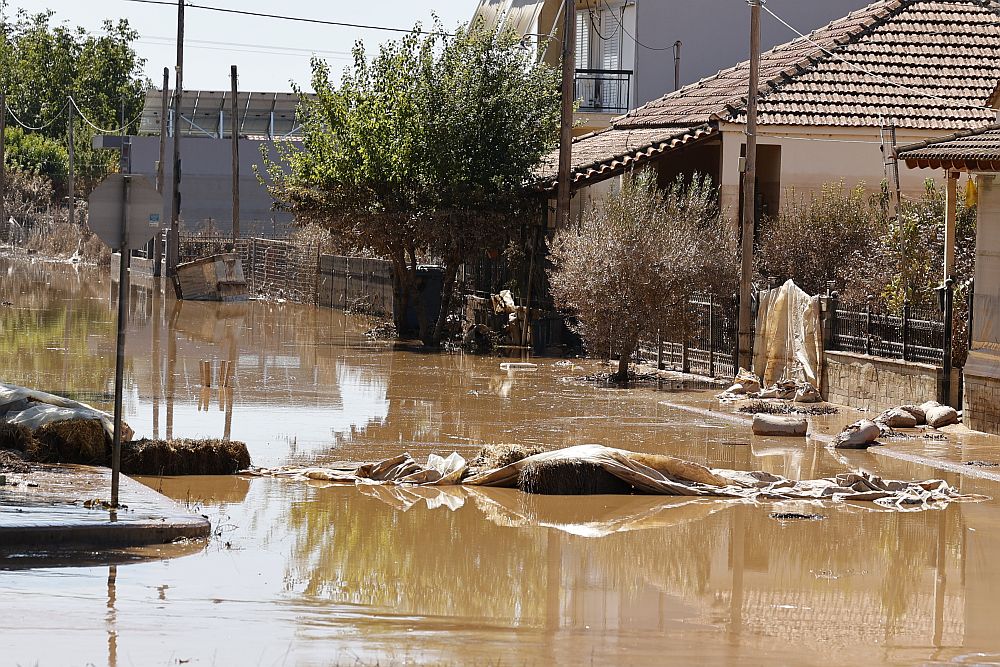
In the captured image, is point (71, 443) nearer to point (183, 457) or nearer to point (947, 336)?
point (183, 457)

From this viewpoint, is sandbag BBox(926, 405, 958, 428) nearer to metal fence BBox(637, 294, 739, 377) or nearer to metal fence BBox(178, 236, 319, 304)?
metal fence BBox(637, 294, 739, 377)

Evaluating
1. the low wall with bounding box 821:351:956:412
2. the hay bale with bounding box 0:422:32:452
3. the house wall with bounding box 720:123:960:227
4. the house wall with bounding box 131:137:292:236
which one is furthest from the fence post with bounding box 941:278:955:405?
the house wall with bounding box 131:137:292:236

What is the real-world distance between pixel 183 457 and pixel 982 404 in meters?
9.98

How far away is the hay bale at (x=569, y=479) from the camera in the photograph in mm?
13102

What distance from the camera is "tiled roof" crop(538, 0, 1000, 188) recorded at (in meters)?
28.4

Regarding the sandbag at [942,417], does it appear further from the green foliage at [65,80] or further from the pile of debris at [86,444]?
the green foliage at [65,80]

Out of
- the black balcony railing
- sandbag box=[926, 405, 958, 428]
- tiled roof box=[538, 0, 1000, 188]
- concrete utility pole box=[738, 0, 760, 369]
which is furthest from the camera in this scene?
the black balcony railing

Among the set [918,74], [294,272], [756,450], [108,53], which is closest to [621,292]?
[756,450]

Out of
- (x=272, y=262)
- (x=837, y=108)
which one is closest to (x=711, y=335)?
(x=837, y=108)

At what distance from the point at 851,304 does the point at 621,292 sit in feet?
12.2

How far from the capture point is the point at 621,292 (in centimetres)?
2330

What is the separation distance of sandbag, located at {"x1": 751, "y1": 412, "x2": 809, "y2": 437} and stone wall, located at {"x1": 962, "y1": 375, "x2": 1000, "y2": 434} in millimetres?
2047

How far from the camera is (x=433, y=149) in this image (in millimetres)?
30125

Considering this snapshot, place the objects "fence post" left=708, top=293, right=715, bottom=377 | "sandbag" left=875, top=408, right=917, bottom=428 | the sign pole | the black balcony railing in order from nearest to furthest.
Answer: the sign pole
"sandbag" left=875, top=408, right=917, bottom=428
"fence post" left=708, top=293, right=715, bottom=377
the black balcony railing
